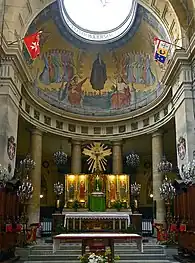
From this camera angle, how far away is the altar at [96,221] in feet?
59.7

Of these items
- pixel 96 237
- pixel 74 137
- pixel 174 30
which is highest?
pixel 174 30

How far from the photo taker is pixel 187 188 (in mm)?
12898

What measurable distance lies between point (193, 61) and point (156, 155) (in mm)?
7584

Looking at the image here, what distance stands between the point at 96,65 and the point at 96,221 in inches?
478

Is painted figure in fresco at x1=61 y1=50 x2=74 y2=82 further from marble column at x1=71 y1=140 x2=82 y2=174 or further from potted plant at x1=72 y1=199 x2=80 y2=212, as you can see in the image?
potted plant at x1=72 y1=199 x2=80 y2=212

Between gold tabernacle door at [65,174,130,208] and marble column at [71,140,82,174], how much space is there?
1.25 m

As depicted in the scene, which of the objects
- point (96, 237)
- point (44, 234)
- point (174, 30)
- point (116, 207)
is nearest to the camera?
point (96, 237)

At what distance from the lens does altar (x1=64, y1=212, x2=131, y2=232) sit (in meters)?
18.2

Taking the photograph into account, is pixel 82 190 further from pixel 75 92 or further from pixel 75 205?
pixel 75 92

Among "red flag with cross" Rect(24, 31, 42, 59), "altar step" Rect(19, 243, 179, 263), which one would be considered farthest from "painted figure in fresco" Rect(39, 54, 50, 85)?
"altar step" Rect(19, 243, 179, 263)

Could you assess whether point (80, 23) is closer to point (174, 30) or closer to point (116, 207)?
point (174, 30)

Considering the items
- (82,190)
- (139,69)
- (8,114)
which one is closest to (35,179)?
(82,190)

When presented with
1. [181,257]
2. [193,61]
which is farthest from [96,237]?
[193,61]

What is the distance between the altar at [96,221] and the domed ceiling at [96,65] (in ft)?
28.5
